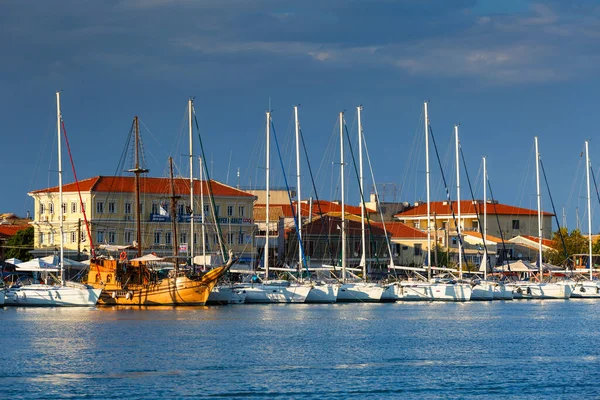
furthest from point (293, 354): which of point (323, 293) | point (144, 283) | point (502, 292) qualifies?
point (502, 292)

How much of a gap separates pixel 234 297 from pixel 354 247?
124 feet

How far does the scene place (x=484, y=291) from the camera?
8681 cm

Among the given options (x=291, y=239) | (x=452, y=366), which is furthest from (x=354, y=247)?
(x=452, y=366)

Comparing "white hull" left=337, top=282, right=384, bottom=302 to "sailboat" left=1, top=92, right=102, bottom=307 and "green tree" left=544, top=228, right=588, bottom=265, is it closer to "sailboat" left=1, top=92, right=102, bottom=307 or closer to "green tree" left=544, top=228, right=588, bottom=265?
"sailboat" left=1, top=92, right=102, bottom=307

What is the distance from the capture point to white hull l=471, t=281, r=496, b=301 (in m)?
86.2

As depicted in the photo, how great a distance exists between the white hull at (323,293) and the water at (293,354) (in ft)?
22.4

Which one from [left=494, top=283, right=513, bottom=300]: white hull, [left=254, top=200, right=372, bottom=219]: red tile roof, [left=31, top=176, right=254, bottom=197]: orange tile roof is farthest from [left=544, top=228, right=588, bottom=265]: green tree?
[left=31, top=176, right=254, bottom=197]: orange tile roof

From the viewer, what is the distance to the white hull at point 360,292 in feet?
265

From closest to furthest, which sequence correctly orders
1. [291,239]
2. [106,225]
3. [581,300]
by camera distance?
[581,300]
[106,225]
[291,239]

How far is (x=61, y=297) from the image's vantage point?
71.0 m

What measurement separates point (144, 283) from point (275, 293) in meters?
9.44

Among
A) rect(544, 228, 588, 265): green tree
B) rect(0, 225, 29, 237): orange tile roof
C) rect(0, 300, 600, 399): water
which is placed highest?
rect(0, 225, 29, 237): orange tile roof

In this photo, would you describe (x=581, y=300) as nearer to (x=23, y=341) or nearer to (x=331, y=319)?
(x=331, y=319)

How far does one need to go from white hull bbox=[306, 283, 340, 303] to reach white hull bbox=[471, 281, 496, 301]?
12387 mm
